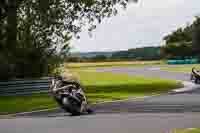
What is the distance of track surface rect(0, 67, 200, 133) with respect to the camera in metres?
14.1

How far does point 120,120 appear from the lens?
1620cm

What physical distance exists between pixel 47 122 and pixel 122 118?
86.4 inches

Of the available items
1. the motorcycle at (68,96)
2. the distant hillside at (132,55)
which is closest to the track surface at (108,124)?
the motorcycle at (68,96)

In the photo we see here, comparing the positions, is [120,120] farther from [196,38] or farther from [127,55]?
[127,55]

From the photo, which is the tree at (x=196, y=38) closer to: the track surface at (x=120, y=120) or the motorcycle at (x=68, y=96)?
the track surface at (x=120, y=120)

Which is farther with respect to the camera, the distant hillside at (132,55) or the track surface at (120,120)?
the distant hillside at (132,55)

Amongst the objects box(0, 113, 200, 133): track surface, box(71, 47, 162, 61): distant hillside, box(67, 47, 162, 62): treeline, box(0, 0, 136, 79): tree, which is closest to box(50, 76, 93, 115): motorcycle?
box(0, 113, 200, 133): track surface

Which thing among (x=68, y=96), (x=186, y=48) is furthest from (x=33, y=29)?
(x=186, y=48)

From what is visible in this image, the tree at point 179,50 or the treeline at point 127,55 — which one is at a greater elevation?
the tree at point 179,50

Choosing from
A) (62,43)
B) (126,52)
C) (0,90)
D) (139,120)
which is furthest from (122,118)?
(126,52)

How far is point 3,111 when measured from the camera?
2069cm

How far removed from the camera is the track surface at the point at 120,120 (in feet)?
46.3

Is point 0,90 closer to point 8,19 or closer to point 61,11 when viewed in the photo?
point 8,19

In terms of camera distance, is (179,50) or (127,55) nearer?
(179,50)
